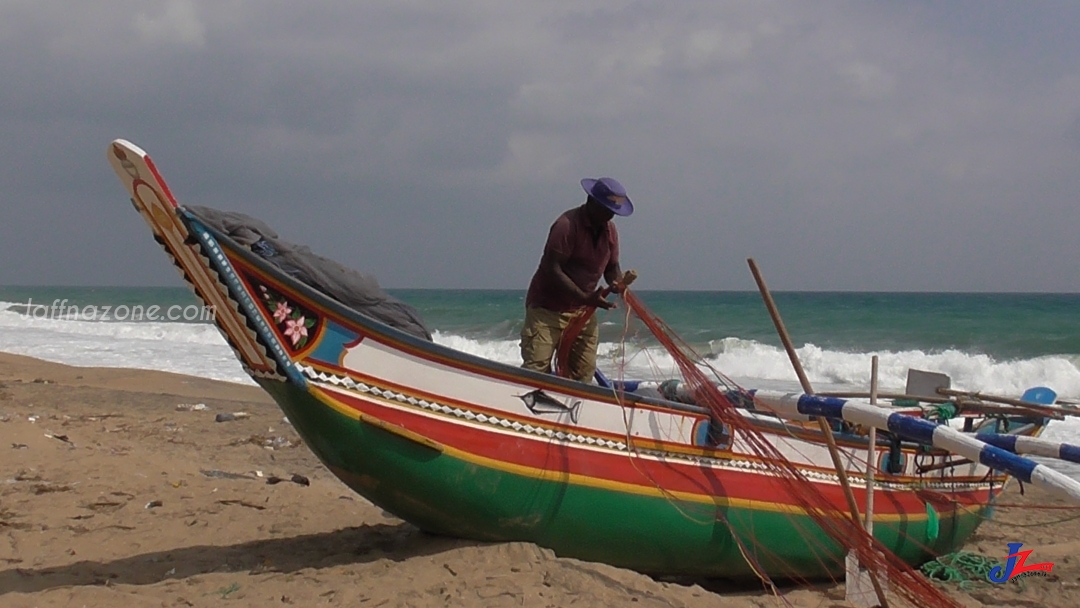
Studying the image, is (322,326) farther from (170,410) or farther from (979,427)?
(170,410)

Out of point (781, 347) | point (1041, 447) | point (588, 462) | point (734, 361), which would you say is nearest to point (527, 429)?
point (588, 462)

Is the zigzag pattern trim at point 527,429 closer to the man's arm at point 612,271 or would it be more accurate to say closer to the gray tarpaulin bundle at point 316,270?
the gray tarpaulin bundle at point 316,270

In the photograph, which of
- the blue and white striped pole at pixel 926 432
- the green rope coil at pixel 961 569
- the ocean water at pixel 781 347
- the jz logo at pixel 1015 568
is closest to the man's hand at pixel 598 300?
the blue and white striped pole at pixel 926 432

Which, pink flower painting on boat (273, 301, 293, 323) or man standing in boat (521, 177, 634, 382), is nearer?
pink flower painting on boat (273, 301, 293, 323)

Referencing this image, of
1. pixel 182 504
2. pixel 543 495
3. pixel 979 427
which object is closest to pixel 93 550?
pixel 182 504

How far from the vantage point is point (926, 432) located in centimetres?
468

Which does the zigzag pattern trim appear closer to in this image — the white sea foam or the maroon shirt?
the maroon shirt

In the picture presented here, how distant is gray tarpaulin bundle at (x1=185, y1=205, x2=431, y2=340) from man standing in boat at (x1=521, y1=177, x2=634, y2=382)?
101 cm

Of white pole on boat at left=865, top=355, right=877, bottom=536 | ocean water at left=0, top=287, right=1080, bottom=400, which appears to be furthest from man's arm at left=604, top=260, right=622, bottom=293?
ocean water at left=0, top=287, right=1080, bottom=400

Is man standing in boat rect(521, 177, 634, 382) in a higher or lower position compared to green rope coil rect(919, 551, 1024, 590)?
higher

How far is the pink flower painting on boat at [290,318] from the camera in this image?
3941 mm

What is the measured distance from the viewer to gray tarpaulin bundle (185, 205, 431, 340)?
12.9ft

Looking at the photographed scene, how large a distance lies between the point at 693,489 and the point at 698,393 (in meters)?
0.54

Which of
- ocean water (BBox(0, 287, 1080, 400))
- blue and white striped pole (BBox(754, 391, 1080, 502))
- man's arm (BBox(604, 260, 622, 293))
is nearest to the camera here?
blue and white striped pole (BBox(754, 391, 1080, 502))
